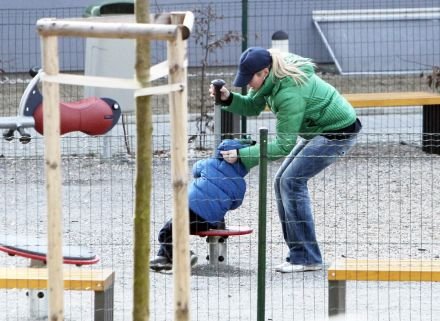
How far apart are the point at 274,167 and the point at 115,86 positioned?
7909mm

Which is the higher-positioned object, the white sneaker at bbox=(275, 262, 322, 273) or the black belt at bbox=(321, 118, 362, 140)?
the black belt at bbox=(321, 118, 362, 140)

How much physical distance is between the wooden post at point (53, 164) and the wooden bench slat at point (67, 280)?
2.01 meters

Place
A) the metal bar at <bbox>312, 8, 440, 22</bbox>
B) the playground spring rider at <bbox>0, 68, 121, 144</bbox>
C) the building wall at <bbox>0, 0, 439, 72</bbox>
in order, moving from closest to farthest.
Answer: the playground spring rider at <bbox>0, 68, 121, 144</bbox> < the building wall at <bbox>0, 0, 439, 72</bbox> < the metal bar at <bbox>312, 8, 440, 22</bbox>

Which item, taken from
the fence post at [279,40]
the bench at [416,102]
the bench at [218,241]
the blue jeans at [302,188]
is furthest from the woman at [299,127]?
the fence post at [279,40]

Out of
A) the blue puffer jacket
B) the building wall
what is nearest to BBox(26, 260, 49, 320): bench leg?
the blue puffer jacket

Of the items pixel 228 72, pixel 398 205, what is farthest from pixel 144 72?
pixel 228 72

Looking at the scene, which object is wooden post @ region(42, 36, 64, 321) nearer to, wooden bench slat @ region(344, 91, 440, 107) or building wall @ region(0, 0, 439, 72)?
wooden bench slat @ region(344, 91, 440, 107)

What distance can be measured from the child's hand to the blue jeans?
0.37 meters

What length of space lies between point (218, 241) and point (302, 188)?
0.64 m

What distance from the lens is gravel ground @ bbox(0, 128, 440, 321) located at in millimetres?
7164

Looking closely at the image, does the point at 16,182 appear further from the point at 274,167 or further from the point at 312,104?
the point at 312,104

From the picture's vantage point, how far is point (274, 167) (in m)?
11.9

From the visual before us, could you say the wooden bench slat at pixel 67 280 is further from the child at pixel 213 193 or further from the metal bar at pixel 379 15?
the metal bar at pixel 379 15

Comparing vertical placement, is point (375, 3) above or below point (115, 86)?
above
